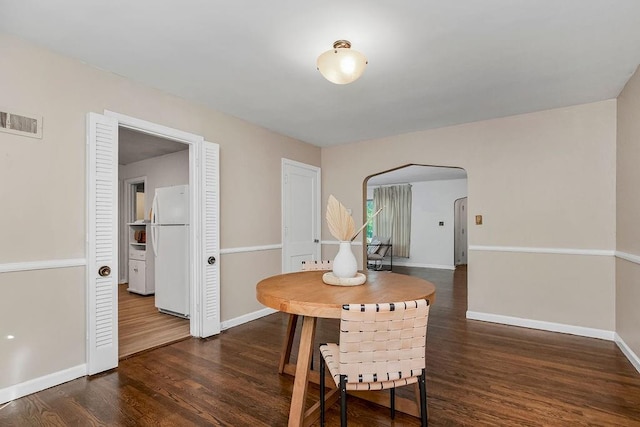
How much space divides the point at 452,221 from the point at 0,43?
856cm

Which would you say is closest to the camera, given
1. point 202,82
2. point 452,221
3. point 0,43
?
point 0,43

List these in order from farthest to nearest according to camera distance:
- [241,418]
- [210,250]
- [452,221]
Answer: [452,221] < [210,250] < [241,418]

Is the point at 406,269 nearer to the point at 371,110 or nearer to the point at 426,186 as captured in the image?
the point at 426,186

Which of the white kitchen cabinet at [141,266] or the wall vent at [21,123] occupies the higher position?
the wall vent at [21,123]

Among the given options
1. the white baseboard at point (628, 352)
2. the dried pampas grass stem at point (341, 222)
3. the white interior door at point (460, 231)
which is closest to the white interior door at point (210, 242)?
the dried pampas grass stem at point (341, 222)

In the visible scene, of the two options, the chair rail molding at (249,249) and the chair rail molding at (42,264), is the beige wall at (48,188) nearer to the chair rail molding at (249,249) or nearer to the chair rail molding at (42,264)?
the chair rail molding at (42,264)

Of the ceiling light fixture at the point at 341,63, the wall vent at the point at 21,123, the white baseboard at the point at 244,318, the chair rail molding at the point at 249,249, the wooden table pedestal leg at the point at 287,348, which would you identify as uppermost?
the ceiling light fixture at the point at 341,63

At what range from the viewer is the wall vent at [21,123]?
2.20 m

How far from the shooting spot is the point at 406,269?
8586 mm

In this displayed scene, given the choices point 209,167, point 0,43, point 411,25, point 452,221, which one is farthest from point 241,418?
point 452,221

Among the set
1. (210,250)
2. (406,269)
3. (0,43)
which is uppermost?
(0,43)

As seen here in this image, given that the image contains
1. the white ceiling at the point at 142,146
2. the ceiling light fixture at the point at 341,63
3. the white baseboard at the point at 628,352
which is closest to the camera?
the ceiling light fixture at the point at 341,63

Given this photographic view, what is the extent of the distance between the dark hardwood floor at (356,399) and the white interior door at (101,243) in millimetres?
204

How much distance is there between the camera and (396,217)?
938 cm
